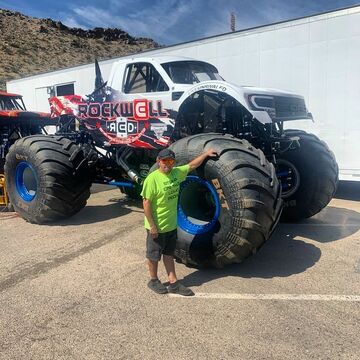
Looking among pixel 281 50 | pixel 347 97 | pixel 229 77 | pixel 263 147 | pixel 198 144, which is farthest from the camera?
pixel 229 77

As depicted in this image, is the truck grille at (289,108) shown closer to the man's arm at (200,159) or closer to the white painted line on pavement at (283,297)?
the man's arm at (200,159)

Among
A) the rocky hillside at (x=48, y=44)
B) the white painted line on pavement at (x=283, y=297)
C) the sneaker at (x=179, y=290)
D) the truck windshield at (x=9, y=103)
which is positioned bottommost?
the white painted line on pavement at (x=283, y=297)

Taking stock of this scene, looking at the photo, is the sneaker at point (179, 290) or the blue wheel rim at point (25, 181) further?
the blue wheel rim at point (25, 181)

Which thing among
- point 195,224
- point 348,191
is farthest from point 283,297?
point 348,191

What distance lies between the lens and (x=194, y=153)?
15.8ft

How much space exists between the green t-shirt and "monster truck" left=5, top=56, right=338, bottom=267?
0.59 m

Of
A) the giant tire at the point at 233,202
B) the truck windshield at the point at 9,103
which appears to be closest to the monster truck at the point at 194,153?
the giant tire at the point at 233,202

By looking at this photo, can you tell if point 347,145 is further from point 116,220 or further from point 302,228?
point 116,220

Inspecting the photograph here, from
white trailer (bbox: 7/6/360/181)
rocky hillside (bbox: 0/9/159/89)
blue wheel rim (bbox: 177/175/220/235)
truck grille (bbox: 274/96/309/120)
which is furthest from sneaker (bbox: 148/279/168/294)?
rocky hillside (bbox: 0/9/159/89)

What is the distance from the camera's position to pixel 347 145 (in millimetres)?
8164

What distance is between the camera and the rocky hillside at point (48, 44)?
43.8 meters

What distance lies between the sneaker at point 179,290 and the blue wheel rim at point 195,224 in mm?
764

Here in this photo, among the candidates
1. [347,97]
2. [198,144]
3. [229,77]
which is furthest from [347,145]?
[198,144]

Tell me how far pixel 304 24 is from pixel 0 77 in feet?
117
